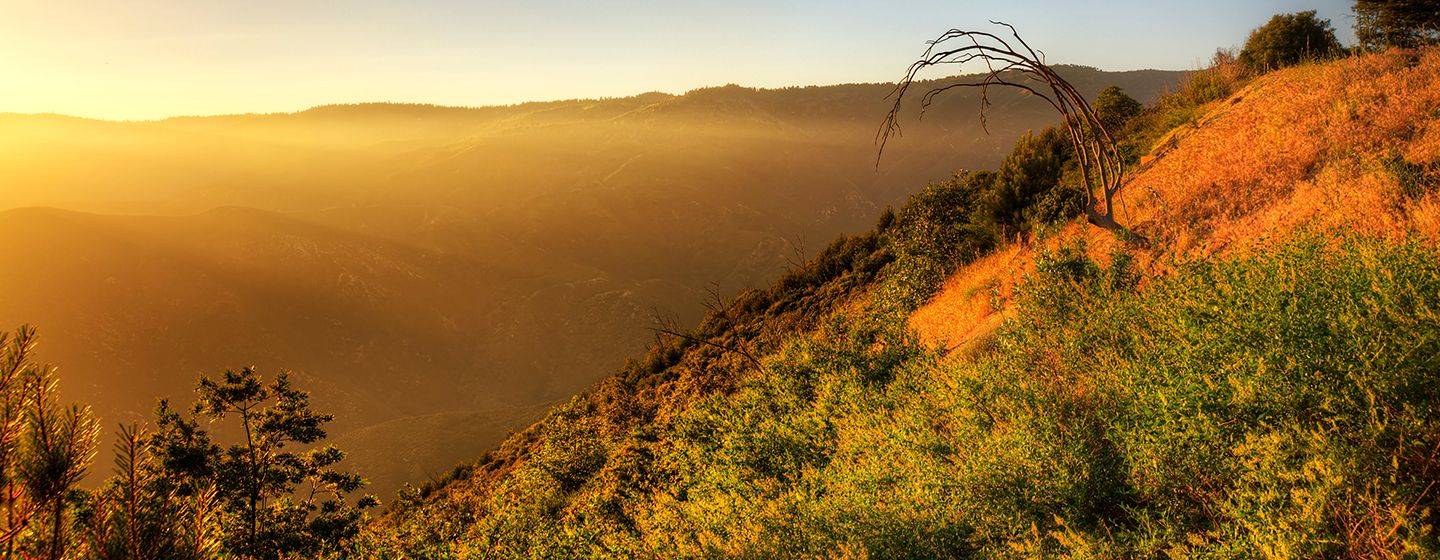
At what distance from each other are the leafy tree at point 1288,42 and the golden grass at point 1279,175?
7130mm

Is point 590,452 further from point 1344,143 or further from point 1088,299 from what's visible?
point 1344,143

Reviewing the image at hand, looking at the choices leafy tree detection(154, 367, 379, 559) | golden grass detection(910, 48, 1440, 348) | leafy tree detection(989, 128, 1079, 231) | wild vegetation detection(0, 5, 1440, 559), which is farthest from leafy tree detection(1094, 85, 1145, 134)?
leafy tree detection(154, 367, 379, 559)

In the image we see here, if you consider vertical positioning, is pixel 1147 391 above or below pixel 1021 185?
below

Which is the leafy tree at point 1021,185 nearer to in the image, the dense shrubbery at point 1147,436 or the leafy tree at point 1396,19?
the dense shrubbery at point 1147,436

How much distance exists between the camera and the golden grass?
1122 cm

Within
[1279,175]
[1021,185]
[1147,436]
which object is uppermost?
[1279,175]

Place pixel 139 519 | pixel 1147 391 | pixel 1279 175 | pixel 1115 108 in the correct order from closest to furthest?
pixel 139 519, pixel 1147 391, pixel 1279 175, pixel 1115 108

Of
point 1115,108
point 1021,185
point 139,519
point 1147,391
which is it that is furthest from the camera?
point 1115,108

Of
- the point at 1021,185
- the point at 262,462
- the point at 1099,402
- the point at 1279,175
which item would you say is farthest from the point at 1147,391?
the point at 262,462

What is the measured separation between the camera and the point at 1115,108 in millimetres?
35062

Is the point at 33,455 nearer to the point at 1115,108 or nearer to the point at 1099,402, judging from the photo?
the point at 1099,402

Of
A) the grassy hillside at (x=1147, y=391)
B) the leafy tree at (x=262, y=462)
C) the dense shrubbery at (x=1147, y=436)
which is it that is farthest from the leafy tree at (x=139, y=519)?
the leafy tree at (x=262, y=462)

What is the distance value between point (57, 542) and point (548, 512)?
21942 mm

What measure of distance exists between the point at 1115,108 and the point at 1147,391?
108 ft
